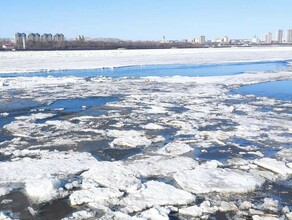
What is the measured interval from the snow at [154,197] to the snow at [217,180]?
25cm

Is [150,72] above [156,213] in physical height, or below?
above

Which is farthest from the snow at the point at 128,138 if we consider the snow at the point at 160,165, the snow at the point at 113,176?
the snow at the point at 113,176

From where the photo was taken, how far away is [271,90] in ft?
48.5

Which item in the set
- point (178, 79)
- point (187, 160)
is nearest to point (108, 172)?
point (187, 160)

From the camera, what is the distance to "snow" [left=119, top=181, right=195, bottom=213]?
4.56 m

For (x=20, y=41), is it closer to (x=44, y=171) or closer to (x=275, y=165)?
(x=44, y=171)

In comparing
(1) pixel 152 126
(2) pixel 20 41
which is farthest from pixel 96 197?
(2) pixel 20 41

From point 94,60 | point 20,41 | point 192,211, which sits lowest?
point 192,211

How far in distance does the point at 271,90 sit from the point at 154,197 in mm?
11274

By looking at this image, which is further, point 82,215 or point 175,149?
point 175,149

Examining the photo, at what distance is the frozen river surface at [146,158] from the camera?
4.57 metres

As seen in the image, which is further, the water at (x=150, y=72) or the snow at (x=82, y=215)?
the water at (x=150, y=72)

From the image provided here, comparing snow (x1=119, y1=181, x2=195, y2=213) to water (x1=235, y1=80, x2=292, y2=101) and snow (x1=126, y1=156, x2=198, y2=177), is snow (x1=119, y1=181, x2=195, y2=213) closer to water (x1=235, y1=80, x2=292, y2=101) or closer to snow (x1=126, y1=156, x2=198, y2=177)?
snow (x1=126, y1=156, x2=198, y2=177)

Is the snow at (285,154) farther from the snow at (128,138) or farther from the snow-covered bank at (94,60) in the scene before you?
the snow-covered bank at (94,60)
